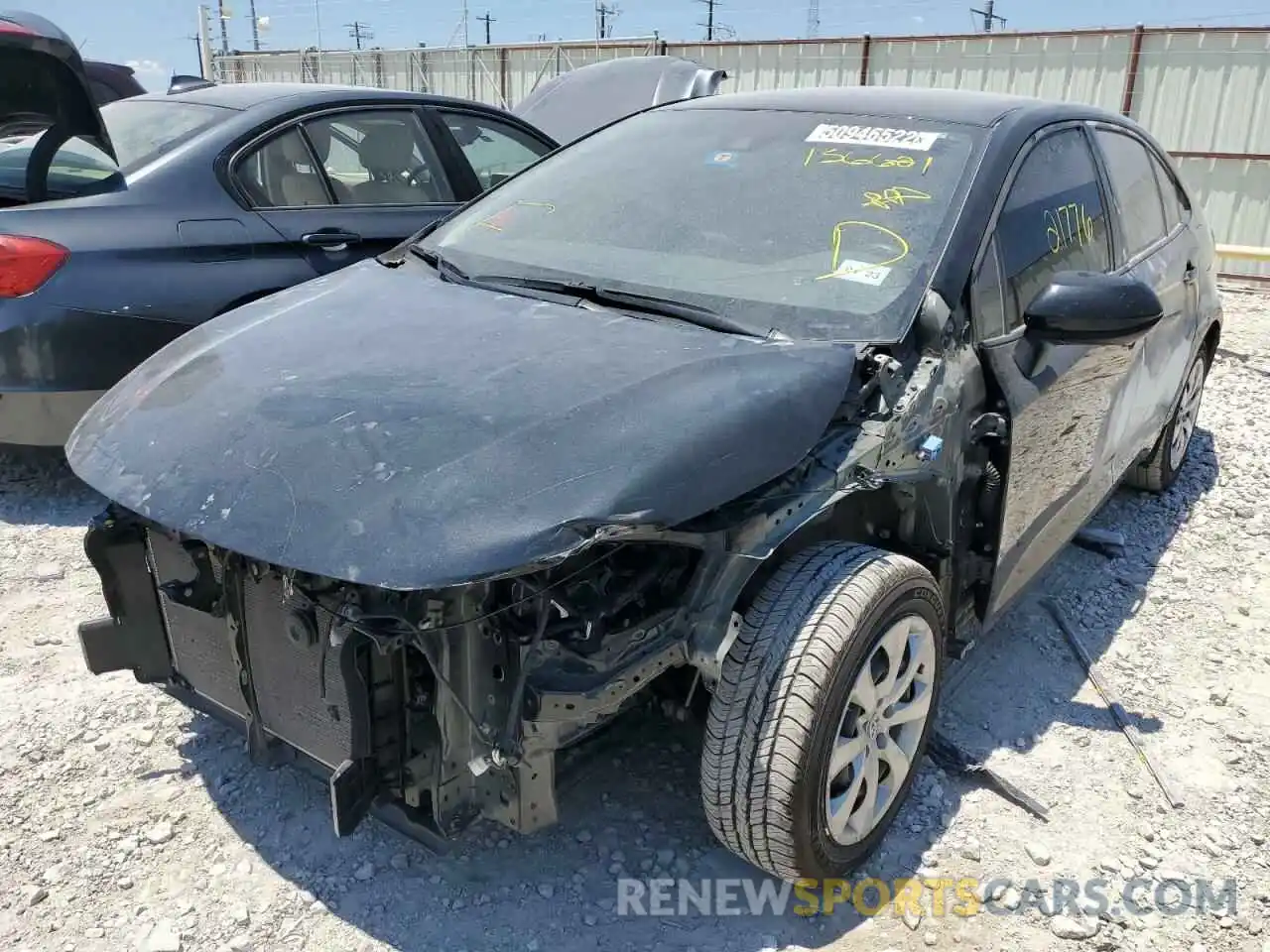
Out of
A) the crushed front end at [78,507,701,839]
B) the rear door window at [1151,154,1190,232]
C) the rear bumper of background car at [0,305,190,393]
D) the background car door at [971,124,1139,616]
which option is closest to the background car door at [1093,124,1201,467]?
the rear door window at [1151,154,1190,232]

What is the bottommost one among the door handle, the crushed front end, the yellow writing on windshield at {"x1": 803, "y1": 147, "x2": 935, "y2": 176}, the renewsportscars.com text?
the renewsportscars.com text

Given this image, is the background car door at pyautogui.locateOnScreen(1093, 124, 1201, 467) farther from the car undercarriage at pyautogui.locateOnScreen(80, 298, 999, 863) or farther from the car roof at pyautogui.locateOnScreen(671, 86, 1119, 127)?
the car undercarriage at pyautogui.locateOnScreen(80, 298, 999, 863)

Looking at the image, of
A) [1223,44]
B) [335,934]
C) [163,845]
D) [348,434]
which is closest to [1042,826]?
[335,934]

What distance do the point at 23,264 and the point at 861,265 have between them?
314 centimetres

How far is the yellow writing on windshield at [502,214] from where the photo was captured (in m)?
3.17

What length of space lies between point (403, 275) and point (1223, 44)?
11780 millimetres

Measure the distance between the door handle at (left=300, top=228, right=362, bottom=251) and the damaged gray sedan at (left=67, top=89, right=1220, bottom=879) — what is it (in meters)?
1.51

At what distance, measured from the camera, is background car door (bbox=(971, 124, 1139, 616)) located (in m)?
2.71

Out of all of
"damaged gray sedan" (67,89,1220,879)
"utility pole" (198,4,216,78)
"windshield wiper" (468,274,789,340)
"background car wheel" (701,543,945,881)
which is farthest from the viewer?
"utility pole" (198,4,216,78)

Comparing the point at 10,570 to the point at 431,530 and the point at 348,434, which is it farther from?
the point at 431,530

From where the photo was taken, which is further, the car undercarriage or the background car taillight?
the background car taillight

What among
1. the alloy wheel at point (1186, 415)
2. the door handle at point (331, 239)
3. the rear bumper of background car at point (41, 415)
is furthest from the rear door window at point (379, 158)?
the alloy wheel at point (1186, 415)

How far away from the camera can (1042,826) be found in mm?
2623

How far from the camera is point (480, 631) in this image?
1968mm
